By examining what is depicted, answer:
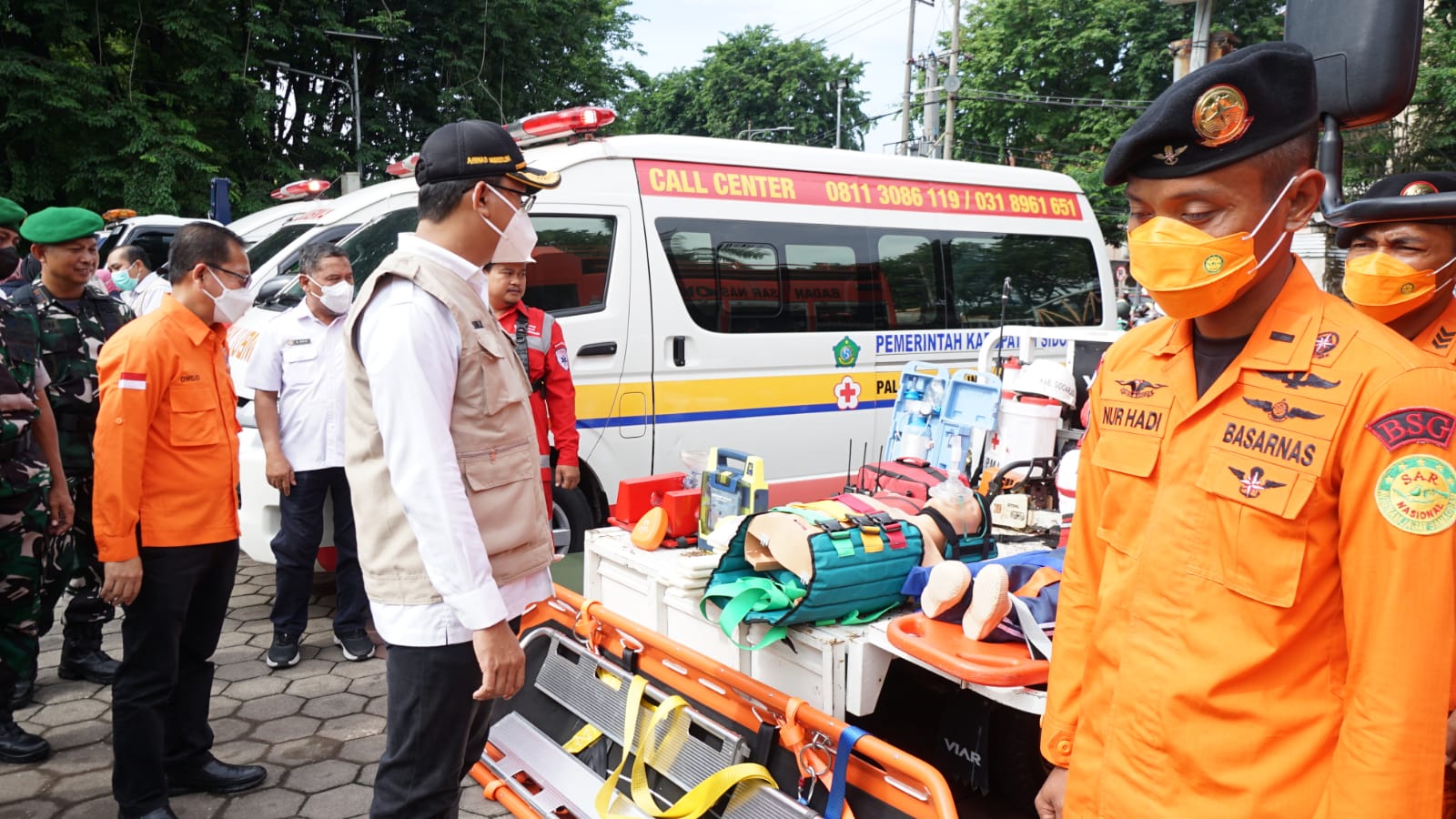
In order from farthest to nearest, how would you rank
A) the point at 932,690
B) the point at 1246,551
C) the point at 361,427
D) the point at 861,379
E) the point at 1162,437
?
1. the point at 861,379
2. the point at 932,690
3. the point at 361,427
4. the point at 1162,437
5. the point at 1246,551

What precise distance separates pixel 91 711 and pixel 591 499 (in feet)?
8.26

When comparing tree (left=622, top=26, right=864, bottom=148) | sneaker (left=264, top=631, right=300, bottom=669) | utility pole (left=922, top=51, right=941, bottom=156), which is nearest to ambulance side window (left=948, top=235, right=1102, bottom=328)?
sneaker (left=264, top=631, right=300, bottom=669)

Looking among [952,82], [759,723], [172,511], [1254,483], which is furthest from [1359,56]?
[952,82]

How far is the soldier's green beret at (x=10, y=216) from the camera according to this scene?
Answer: 11.8ft

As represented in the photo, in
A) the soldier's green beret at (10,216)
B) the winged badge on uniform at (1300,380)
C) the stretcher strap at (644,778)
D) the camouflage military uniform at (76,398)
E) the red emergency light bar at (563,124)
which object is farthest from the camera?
the red emergency light bar at (563,124)

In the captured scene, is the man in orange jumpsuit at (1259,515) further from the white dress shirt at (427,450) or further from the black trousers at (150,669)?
the black trousers at (150,669)

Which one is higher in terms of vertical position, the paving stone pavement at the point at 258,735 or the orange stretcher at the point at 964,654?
the orange stretcher at the point at 964,654

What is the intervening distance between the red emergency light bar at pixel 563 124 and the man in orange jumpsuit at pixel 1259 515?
428 centimetres

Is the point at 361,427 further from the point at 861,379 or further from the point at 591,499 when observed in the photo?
the point at 861,379

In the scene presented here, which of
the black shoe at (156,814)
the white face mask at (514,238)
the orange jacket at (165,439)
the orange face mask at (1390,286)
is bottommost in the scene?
the black shoe at (156,814)

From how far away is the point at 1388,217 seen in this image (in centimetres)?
256

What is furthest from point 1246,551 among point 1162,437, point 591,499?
point 591,499

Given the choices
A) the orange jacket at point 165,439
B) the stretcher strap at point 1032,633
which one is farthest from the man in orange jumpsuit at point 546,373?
the stretcher strap at point 1032,633

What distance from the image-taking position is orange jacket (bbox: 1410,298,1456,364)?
101 inches
